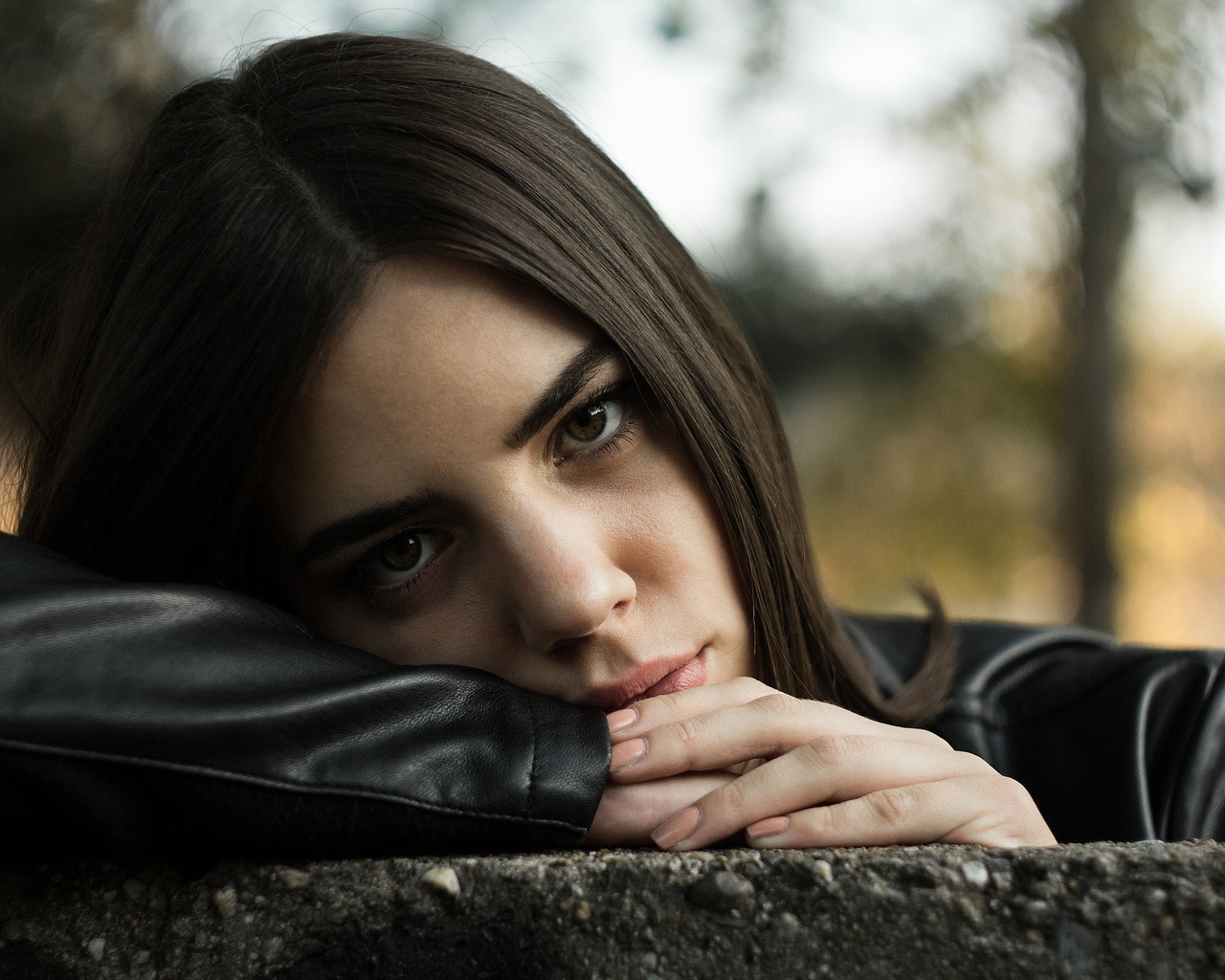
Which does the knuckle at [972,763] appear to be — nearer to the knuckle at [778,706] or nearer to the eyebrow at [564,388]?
the knuckle at [778,706]

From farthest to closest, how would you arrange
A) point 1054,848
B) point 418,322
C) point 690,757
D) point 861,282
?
point 861,282 → point 418,322 → point 690,757 → point 1054,848

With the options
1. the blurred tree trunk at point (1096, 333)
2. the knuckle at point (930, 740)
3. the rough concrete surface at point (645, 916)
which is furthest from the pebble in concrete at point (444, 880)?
the blurred tree trunk at point (1096, 333)

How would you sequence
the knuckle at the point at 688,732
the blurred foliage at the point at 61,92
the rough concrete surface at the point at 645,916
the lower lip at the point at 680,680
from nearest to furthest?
the rough concrete surface at the point at 645,916
the knuckle at the point at 688,732
the lower lip at the point at 680,680
the blurred foliage at the point at 61,92

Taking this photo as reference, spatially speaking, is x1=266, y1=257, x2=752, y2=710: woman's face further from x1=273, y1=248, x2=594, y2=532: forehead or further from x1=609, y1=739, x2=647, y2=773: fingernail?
x1=609, y1=739, x2=647, y2=773: fingernail

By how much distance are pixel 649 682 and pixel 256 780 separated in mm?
599

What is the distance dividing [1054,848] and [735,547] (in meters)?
0.76

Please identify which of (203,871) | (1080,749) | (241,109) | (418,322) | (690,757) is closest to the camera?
(203,871)

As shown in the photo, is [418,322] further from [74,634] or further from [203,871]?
[203,871]

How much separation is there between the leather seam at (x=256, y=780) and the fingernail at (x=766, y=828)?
26 centimetres

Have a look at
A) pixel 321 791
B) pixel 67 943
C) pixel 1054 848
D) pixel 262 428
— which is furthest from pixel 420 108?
pixel 1054 848

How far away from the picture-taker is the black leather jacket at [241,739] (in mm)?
919

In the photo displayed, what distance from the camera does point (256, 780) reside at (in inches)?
37.4

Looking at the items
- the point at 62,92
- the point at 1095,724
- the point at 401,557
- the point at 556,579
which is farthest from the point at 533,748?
the point at 62,92

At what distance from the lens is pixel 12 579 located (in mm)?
1021
